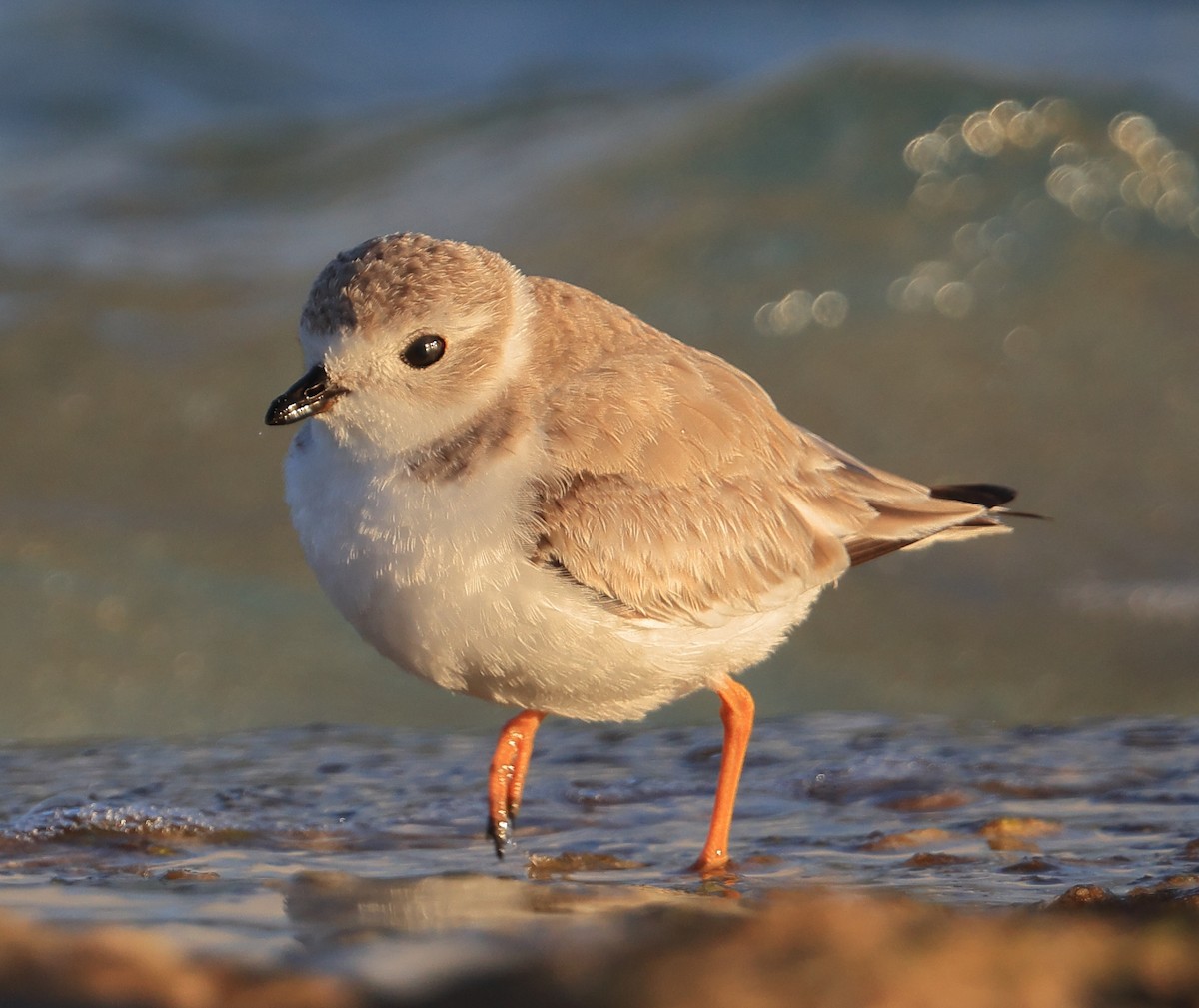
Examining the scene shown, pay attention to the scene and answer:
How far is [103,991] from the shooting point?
2.47m

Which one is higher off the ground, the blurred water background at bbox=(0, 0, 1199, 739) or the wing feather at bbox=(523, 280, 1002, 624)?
the blurred water background at bbox=(0, 0, 1199, 739)

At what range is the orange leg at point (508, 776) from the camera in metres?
4.70

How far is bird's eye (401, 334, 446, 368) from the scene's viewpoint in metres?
4.43

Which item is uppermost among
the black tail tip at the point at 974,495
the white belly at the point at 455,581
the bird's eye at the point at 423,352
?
the bird's eye at the point at 423,352

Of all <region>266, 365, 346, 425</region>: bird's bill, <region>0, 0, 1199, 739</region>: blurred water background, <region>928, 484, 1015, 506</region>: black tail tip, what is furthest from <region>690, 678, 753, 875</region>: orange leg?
<region>0, 0, 1199, 739</region>: blurred water background

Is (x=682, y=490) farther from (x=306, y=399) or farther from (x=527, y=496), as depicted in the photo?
(x=306, y=399)

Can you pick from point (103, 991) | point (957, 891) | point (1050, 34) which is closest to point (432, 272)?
point (957, 891)

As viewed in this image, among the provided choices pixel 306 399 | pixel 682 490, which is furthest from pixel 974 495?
pixel 306 399

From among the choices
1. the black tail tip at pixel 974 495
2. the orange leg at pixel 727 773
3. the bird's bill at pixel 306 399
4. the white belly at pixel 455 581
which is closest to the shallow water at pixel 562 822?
the orange leg at pixel 727 773

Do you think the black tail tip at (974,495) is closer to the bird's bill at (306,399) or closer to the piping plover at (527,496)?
the piping plover at (527,496)

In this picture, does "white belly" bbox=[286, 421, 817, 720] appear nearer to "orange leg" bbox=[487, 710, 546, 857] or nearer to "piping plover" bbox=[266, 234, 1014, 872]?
"piping plover" bbox=[266, 234, 1014, 872]

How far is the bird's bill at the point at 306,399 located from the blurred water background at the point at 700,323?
9.21 feet

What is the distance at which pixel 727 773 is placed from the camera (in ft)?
16.2

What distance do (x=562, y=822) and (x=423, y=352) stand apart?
1436 mm
